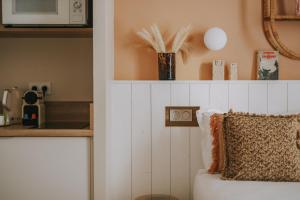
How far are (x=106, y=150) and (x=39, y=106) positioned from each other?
1.84 ft

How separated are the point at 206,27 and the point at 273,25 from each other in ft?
1.46

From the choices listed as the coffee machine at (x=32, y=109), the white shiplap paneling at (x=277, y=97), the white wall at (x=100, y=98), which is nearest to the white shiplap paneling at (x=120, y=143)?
the white wall at (x=100, y=98)

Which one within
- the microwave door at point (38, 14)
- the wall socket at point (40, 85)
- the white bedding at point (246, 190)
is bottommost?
the white bedding at point (246, 190)

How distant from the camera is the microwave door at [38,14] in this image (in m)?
2.02

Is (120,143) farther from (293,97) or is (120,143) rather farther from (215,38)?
(293,97)

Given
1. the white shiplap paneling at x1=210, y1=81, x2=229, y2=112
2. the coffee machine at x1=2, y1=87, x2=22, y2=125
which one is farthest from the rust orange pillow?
the coffee machine at x1=2, y1=87, x2=22, y2=125

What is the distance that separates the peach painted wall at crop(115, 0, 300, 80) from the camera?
7.91 feet

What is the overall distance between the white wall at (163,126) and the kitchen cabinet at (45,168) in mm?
400

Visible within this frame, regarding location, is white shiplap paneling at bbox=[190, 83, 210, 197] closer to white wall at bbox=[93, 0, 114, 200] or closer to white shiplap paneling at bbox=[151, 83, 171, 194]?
white shiplap paneling at bbox=[151, 83, 171, 194]

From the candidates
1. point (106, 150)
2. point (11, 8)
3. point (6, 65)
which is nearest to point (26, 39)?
point (6, 65)

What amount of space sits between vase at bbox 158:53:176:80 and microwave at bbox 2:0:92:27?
0.55 m

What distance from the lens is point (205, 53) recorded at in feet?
7.93

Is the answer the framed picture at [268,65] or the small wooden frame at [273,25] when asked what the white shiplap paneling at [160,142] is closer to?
the framed picture at [268,65]

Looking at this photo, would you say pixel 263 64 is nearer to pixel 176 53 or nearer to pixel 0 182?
pixel 176 53
